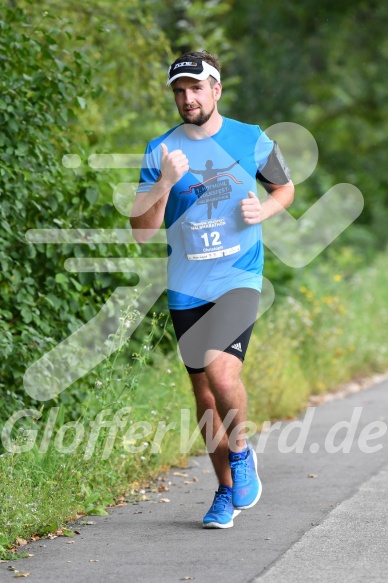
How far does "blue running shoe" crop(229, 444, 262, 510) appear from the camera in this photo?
5859mm

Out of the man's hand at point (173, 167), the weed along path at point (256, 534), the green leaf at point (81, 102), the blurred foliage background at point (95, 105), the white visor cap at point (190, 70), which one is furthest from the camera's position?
the green leaf at point (81, 102)

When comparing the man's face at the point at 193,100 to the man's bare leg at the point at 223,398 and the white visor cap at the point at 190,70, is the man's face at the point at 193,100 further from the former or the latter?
the man's bare leg at the point at 223,398

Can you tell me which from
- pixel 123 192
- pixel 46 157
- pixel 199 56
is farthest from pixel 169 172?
pixel 123 192

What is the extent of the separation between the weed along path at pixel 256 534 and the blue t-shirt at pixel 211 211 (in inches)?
47.2

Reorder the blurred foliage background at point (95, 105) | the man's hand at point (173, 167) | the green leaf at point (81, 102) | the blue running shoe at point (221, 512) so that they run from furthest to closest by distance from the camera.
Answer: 1. the green leaf at point (81, 102)
2. the blurred foliage background at point (95, 105)
3. the blue running shoe at point (221, 512)
4. the man's hand at point (173, 167)

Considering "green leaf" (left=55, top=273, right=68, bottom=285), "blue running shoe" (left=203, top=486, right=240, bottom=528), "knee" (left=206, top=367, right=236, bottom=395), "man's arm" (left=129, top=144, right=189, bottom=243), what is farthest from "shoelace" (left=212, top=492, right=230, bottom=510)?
"green leaf" (left=55, top=273, right=68, bottom=285)

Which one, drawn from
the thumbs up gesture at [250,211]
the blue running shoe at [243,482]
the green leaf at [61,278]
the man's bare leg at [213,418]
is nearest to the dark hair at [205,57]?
the thumbs up gesture at [250,211]

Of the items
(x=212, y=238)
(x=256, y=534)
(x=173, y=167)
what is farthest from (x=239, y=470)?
(x=173, y=167)

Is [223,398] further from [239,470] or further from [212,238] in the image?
[212,238]

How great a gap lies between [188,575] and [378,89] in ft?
65.4

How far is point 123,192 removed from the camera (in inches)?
317

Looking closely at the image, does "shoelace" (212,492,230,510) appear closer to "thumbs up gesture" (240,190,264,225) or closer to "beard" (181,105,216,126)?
"thumbs up gesture" (240,190,264,225)

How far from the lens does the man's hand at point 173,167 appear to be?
18.4 feet

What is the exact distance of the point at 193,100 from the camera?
5812mm
